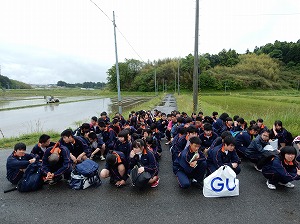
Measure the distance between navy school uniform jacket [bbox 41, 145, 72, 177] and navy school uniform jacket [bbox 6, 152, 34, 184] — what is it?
404 mm

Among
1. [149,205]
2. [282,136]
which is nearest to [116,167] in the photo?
[149,205]

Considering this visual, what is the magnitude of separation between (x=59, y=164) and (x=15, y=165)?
864 mm

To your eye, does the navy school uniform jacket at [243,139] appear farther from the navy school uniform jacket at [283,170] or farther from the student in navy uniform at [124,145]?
the student in navy uniform at [124,145]

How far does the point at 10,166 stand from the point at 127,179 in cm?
249

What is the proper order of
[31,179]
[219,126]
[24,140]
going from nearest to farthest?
[31,179] < [219,126] < [24,140]

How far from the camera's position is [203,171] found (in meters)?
4.21

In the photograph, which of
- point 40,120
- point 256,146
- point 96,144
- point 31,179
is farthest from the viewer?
point 40,120

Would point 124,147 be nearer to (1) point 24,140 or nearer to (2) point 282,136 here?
(2) point 282,136

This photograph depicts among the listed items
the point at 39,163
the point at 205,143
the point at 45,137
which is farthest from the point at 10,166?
the point at 205,143

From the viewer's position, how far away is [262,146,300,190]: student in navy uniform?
3.78 m

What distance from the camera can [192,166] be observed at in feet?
13.5

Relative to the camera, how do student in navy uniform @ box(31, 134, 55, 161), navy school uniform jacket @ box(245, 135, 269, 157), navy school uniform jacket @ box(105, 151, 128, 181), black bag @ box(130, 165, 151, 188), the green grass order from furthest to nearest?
the green grass, navy school uniform jacket @ box(245, 135, 269, 157), student in navy uniform @ box(31, 134, 55, 161), navy school uniform jacket @ box(105, 151, 128, 181), black bag @ box(130, 165, 151, 188)

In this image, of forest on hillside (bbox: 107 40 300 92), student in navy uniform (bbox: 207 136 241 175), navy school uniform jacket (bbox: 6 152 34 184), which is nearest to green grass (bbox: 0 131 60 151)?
navy school uniform jacket (bbox: 6 152 34 184)

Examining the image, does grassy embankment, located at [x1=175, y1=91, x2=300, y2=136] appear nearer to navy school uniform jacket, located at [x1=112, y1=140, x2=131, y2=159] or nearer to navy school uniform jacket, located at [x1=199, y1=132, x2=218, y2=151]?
navy school uniform jacket, located at [x1=199, y1=132, x2=218, y2=151]
